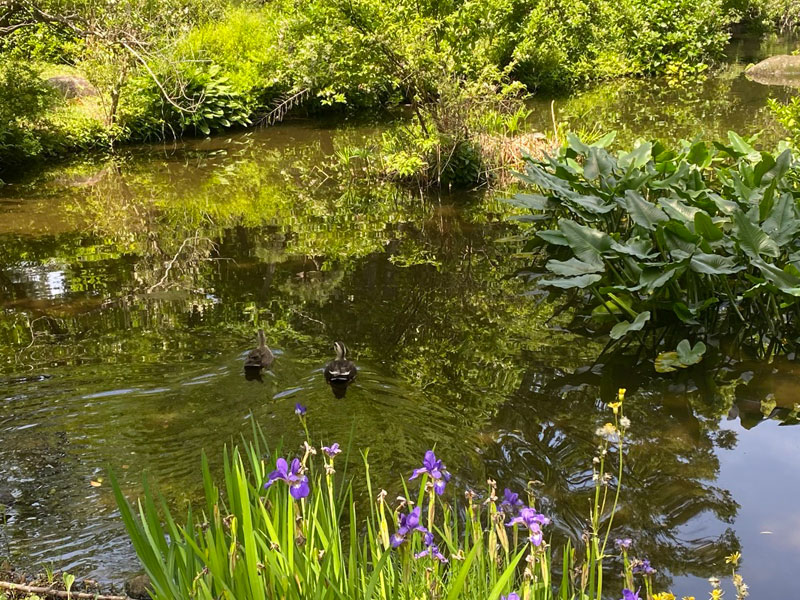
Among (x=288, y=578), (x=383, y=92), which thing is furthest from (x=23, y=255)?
(x=383, y=92)

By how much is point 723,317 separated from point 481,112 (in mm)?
5640

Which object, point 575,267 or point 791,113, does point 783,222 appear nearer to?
point 575,267

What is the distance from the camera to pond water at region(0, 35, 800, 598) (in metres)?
3.79

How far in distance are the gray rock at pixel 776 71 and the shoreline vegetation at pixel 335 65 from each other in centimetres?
142

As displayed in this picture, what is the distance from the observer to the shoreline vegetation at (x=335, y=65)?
10289 mm

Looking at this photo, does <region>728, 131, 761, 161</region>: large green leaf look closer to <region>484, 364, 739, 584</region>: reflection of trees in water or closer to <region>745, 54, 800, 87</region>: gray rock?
<region>484, 364, 739, 584</region>: reflection of trees in water

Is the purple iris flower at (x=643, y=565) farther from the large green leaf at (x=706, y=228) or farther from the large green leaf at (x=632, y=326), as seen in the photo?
the large green leaf at (x=706, y=228)

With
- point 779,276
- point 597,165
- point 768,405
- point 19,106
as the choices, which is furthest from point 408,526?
point 19,106

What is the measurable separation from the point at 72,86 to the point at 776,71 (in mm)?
18029

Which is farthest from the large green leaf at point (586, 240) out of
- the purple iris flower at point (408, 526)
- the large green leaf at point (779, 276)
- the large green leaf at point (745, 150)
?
the purple iris flower at point (408, 526)

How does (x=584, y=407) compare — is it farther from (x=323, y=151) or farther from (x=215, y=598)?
(x=323, y=151)

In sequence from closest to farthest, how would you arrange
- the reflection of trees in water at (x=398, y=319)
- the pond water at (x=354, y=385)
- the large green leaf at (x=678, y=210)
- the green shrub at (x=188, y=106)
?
the pond water at (x=354, y=385)
the reflection of trees in water at (x=398, y=319)
the large green leaf at (x=678, y=210)
the green shrub at (x=188, y=106)

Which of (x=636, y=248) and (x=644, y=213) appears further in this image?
(x=644, y=213)

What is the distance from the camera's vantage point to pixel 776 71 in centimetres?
2139
